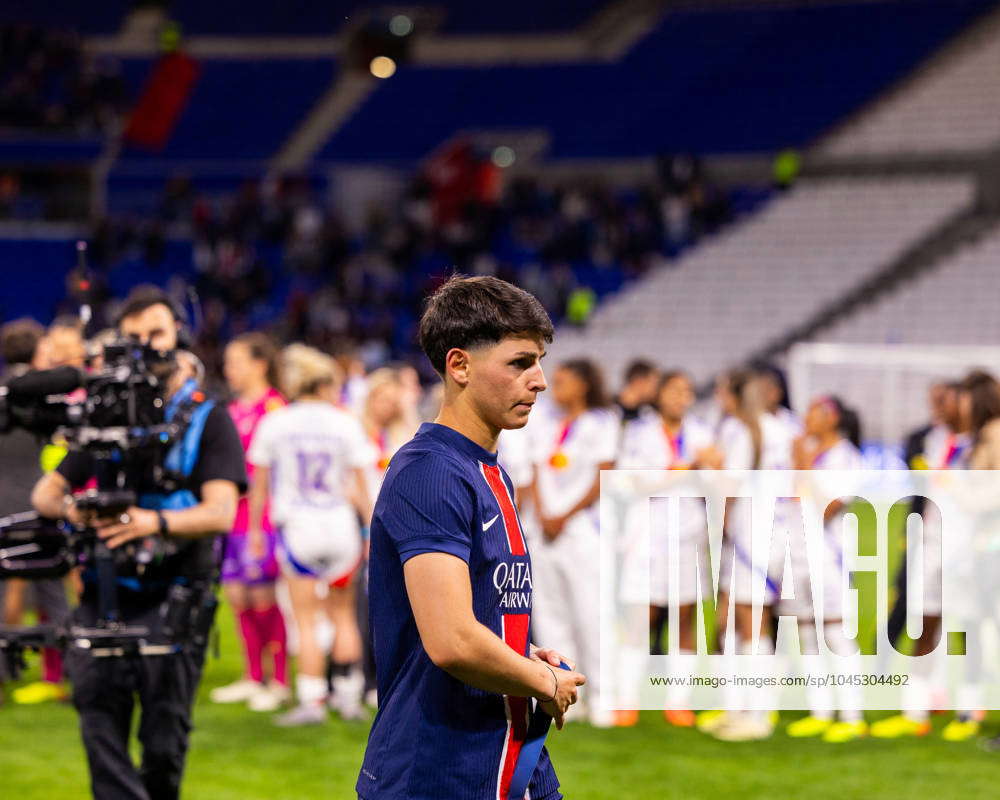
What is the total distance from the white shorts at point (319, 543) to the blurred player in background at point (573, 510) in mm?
1070

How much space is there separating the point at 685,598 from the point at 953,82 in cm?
2453

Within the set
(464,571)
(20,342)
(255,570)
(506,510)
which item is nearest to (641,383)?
(255,570)

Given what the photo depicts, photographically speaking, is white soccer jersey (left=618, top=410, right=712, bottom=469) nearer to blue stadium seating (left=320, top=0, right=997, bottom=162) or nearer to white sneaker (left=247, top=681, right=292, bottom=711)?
white sneaker (left=247, top=681, right=292, bottom=711)

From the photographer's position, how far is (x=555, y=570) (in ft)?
27.2

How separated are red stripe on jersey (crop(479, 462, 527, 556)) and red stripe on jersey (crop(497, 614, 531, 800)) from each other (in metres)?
0.15

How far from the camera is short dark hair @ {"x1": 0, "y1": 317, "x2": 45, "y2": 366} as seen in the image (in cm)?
809

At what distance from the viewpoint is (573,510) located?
8133mm

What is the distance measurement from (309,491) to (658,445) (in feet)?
6.51

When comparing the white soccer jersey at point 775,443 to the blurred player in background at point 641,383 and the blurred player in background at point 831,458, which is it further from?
the blurred player in background at point 641,383

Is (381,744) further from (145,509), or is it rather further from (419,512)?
(145,509)

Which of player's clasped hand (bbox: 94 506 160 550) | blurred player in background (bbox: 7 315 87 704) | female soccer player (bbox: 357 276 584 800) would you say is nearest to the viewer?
female soccer player (bbox: 357 276 584 800)

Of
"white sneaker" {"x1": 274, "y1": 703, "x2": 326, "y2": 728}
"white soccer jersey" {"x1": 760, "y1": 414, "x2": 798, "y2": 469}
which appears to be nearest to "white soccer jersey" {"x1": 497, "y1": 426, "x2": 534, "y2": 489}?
"white soccer jersey" {"x1": 760, "y1": 414, "x2": 798, "y2": 469}

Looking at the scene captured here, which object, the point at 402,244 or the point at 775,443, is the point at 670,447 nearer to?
the point at 775,443

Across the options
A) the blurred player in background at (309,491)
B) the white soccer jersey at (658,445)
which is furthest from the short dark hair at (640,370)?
the blurred player in background at (309,491)
